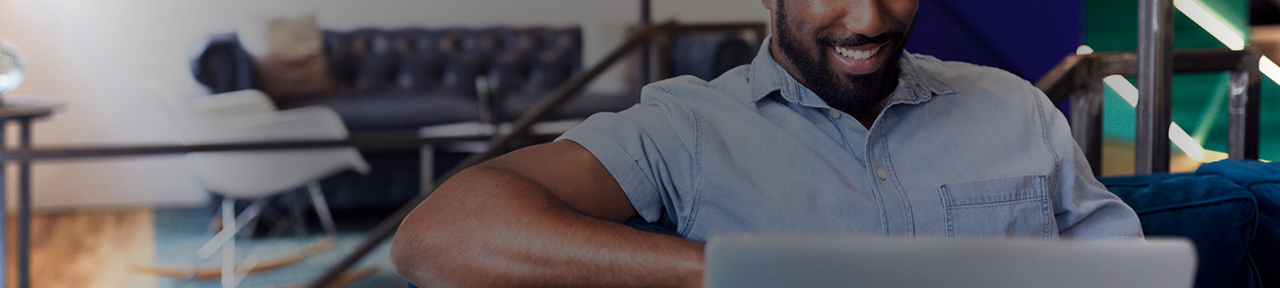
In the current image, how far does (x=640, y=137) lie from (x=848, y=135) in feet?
0.86

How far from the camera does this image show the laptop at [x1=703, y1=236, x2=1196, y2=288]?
52 cm

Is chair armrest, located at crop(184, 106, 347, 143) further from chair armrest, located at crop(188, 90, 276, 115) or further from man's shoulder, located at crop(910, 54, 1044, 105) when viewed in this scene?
man's shoulder, located at crop(910, 54, 1044, 105)

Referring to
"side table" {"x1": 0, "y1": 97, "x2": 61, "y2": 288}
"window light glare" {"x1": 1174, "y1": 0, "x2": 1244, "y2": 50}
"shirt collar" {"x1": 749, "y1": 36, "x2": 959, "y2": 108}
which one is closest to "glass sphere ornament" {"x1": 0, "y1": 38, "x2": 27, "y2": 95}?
"side table" {"x1": 0, "y1": 97, "x2": 61, "y2": 288}

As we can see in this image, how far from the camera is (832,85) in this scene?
41.8 inches

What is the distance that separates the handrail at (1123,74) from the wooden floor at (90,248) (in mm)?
2703

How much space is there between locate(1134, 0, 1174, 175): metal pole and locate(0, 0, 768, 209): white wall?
3.86 meters

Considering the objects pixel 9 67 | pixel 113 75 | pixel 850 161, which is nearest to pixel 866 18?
pixel 850 161

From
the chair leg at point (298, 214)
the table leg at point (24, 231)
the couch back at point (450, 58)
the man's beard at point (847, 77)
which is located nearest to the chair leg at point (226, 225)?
the chair leg at point (298, 214)

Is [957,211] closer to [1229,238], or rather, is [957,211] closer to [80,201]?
[1229,238]

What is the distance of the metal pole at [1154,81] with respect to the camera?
1.50 metres

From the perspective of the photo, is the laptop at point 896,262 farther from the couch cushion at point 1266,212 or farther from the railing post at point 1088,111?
the railing post at point 1088,111

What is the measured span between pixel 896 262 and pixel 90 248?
12.1ft

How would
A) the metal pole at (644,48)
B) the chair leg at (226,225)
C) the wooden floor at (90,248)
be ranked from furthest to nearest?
1. the chair leg at (226,225)
2. the wooden floor at (90,248)
3. the metal pole at (644,48)

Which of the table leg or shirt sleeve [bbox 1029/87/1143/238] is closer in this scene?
shirt sleeve [bbox 1029/87/1143/238]
